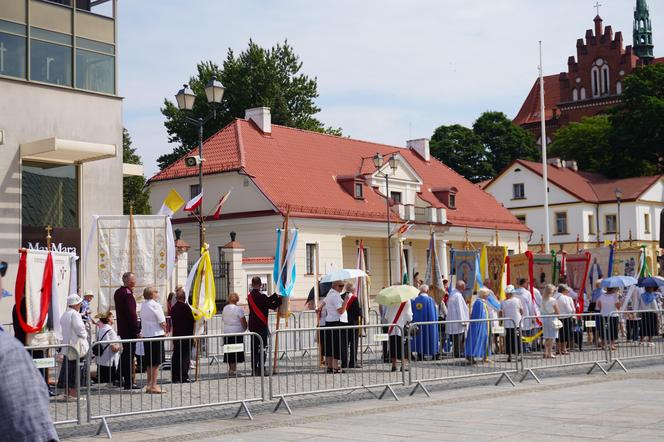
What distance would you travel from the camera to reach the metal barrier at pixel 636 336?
17359 mm

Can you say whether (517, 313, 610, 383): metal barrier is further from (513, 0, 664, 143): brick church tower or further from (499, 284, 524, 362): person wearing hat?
(513, 0, 664, 143): brick church tower

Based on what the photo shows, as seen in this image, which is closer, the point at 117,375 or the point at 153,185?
the point at 117,375

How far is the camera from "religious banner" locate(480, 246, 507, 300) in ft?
75.9

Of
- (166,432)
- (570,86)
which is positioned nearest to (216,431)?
(166,432)

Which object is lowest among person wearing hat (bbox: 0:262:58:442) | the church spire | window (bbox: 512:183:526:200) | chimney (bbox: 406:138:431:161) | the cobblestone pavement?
the cobblestone pavement

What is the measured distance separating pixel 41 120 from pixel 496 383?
13.5 meters

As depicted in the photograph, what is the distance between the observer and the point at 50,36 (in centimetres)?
2258

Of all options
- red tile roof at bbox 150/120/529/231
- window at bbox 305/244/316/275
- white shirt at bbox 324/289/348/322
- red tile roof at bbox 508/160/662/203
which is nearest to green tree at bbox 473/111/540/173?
red tile roof at bbox 508/160/662/203

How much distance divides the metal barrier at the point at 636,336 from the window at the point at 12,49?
14798 millimetres

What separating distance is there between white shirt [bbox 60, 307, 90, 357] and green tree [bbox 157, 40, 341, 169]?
47606mm

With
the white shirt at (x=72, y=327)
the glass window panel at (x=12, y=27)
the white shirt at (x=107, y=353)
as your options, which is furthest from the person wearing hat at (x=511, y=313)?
the glass window panel at (x=12, y=27)

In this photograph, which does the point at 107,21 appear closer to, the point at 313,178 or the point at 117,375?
the point at 117,375

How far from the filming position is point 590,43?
101250mm

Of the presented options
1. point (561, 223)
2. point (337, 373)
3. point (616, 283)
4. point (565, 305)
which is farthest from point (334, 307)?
point (561, 223)
